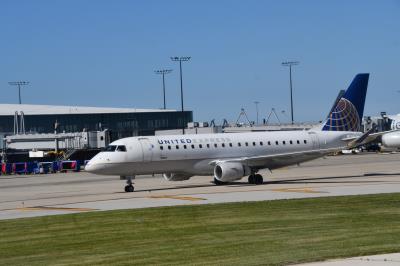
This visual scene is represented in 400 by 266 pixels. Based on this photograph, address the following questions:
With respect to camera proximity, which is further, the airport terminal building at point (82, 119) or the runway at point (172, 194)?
the airport terminal building at point (82, 119)

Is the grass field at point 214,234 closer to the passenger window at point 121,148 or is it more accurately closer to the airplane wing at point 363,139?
the passenger window at point 121,148

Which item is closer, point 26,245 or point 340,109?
point 26,245

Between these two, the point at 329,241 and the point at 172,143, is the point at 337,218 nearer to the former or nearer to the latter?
the point at 329,241

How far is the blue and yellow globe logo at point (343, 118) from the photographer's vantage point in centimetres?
5334

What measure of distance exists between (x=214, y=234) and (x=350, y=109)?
110ft

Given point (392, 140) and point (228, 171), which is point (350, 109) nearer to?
point (392, 140)

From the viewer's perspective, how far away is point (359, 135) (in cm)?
5316

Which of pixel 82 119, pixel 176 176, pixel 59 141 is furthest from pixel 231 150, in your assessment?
pixel 82 119

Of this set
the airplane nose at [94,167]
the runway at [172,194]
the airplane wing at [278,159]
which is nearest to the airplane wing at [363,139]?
the airplane wing at [278,159]

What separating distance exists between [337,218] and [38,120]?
146716 mm

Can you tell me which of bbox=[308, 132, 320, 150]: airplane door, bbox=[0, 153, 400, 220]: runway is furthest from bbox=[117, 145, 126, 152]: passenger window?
bbox=[308, 132, 320, 150]: airplane door

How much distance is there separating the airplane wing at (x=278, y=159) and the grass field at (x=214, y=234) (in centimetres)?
1589

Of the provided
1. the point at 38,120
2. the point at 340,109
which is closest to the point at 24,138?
the point at 38,120

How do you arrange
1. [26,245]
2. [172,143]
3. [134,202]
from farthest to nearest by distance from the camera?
[172,143] → [134,202] → [26,245]
